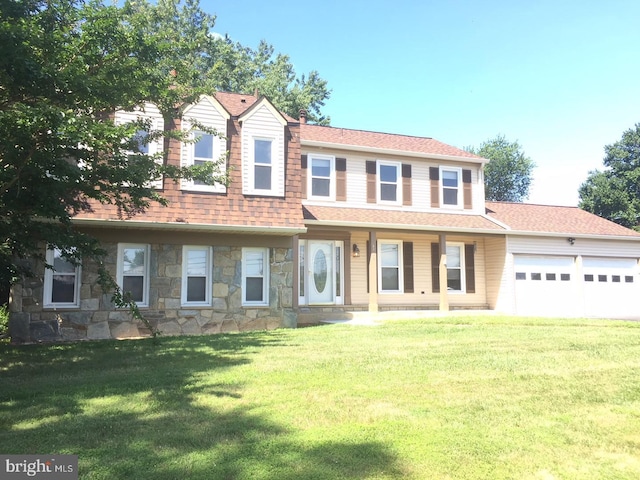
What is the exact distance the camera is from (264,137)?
12203mm

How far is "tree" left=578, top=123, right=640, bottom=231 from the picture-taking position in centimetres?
2705

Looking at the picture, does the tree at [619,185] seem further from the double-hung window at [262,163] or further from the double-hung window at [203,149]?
the double-hung window at [203,149]

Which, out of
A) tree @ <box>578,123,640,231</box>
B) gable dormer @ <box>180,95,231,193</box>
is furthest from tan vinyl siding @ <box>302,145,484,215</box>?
tree @ <box>578,123,640,231</box>

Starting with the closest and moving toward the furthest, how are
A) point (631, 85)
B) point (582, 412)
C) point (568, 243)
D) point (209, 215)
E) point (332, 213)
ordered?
1. point (582, 412)
2. point (209, 215)
3. point (631, 85)
4. point (332, 213)
5. point (568, 243)

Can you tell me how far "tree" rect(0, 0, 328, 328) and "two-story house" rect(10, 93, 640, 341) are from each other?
3021 mm

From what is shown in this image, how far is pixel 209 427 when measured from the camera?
3850mm

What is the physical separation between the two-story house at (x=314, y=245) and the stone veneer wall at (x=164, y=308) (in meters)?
0.03

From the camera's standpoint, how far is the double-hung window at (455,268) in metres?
16.3

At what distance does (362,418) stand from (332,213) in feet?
34.4

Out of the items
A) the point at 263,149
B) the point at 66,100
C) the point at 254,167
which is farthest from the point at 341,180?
the point at 66,100

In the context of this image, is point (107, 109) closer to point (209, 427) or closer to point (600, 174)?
point (209, 427)

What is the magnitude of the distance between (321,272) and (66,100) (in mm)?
9758

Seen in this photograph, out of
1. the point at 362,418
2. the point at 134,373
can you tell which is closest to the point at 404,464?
the point at 362,418

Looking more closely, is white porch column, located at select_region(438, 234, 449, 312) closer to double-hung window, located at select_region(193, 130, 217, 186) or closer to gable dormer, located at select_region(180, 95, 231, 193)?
gable dormer, located at select_region(180, 95, 231, 193)
